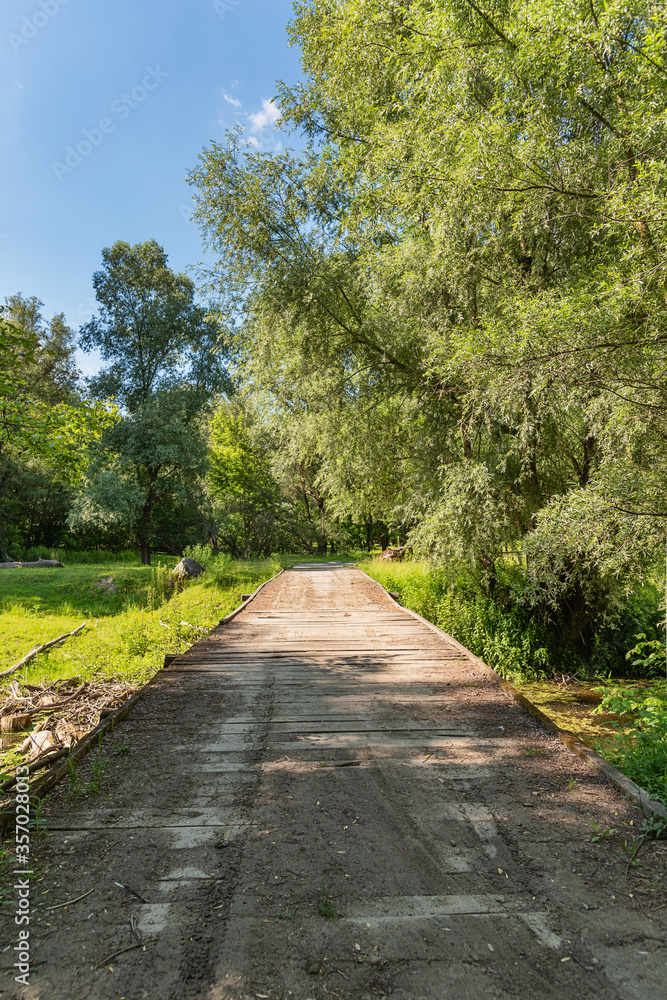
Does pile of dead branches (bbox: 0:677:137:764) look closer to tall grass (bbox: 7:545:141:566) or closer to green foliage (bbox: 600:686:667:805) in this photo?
green foliage (bbox: 600:686:667:805)

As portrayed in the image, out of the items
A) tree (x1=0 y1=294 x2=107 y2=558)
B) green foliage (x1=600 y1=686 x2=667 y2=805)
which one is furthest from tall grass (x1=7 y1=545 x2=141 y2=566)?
green foliage (x1=600 y1=686 x2=667 y2=805)

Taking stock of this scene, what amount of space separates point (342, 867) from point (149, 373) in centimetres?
2557

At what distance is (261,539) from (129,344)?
11.4m

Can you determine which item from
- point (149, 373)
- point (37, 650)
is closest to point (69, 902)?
point (37, 650)

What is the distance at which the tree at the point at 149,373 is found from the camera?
22.4 m

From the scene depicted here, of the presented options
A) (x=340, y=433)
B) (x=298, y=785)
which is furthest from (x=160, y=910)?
(x=340, y=433)

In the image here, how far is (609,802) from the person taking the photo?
289cm

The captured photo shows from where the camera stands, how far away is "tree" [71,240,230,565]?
22422 mm

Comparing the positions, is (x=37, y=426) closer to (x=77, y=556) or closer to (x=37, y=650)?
(x=37, y=650)

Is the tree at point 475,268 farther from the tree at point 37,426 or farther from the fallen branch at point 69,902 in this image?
the fallen branch at point 69,902

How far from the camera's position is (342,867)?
232cm

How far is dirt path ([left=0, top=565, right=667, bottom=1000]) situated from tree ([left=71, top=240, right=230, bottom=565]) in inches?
779

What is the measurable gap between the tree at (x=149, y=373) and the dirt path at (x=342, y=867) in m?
19.8

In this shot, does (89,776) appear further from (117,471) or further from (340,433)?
(117,471)
